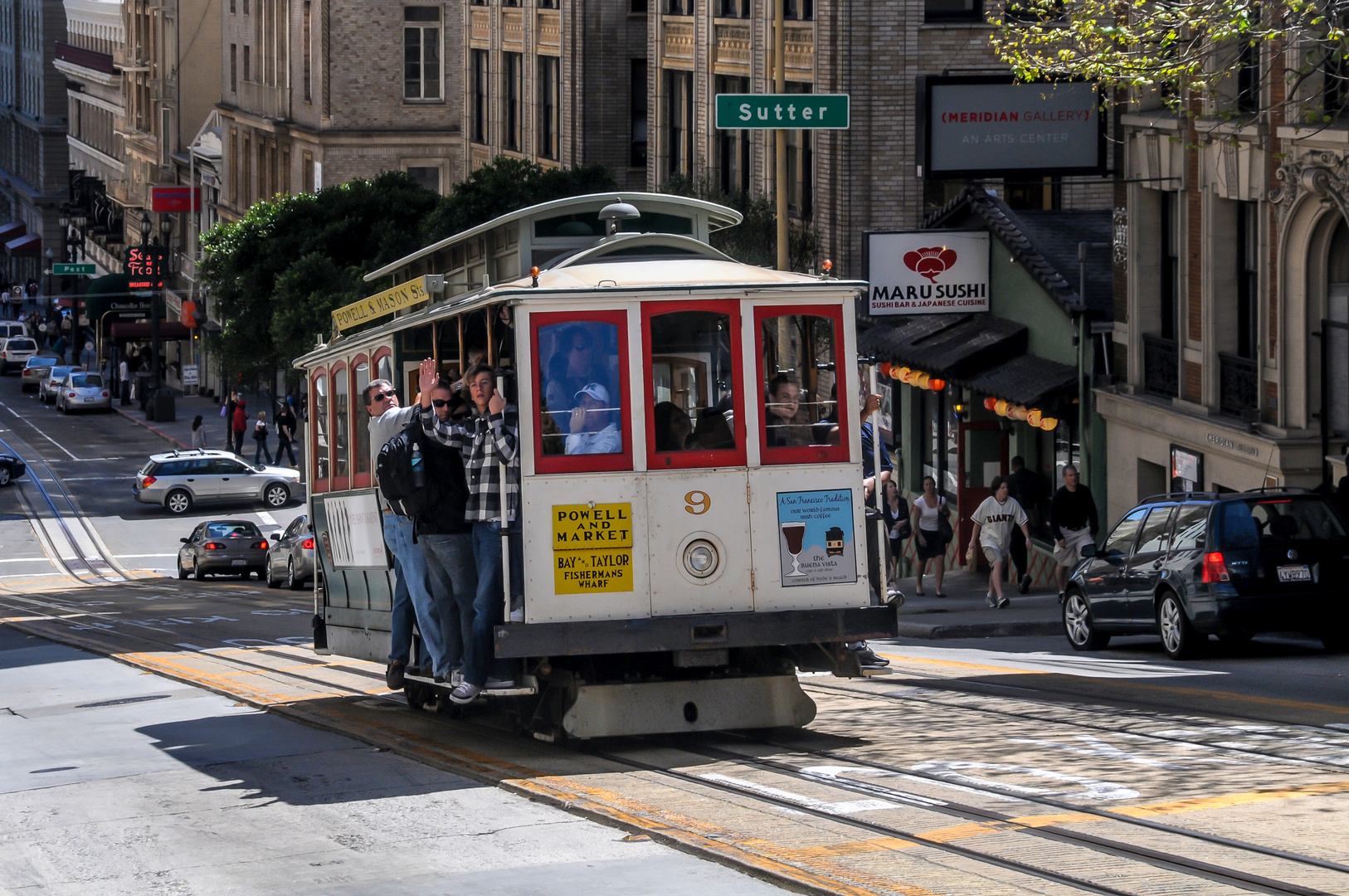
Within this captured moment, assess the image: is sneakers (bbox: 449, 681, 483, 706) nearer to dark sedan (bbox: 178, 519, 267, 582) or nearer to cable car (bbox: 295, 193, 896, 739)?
cable car (bbox: 295, 193, 896, 739)

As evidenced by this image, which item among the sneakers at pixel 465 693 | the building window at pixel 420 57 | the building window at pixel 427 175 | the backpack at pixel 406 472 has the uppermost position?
the building window at pixel 420 57

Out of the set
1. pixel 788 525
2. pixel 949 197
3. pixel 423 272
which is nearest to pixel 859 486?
pixel 788 525

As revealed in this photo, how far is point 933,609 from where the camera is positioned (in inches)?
981

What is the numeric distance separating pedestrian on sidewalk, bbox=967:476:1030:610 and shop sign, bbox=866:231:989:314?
4177 mm

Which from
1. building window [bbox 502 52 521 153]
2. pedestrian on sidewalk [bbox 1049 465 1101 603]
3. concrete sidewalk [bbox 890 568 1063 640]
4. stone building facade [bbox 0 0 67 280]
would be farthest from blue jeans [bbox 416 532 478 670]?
stone building facade [bbox 0 0 67 280]

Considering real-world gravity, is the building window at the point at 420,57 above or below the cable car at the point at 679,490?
above

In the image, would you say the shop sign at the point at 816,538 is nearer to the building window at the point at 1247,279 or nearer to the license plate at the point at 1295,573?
the license plate at the point at 1295,573

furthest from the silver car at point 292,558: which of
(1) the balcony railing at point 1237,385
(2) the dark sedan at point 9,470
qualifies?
(2) the dark sedan at point 9,470

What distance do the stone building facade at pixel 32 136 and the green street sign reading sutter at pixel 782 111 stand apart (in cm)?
10377

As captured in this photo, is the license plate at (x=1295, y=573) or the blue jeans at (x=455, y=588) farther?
the license plate at (x=1295, y=573)

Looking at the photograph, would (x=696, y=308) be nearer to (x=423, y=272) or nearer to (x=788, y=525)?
(x=788, y=525)

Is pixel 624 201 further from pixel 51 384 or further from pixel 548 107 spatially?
pixel 51 384

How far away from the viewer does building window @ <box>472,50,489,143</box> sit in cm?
5519

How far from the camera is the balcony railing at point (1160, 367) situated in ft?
81.0
